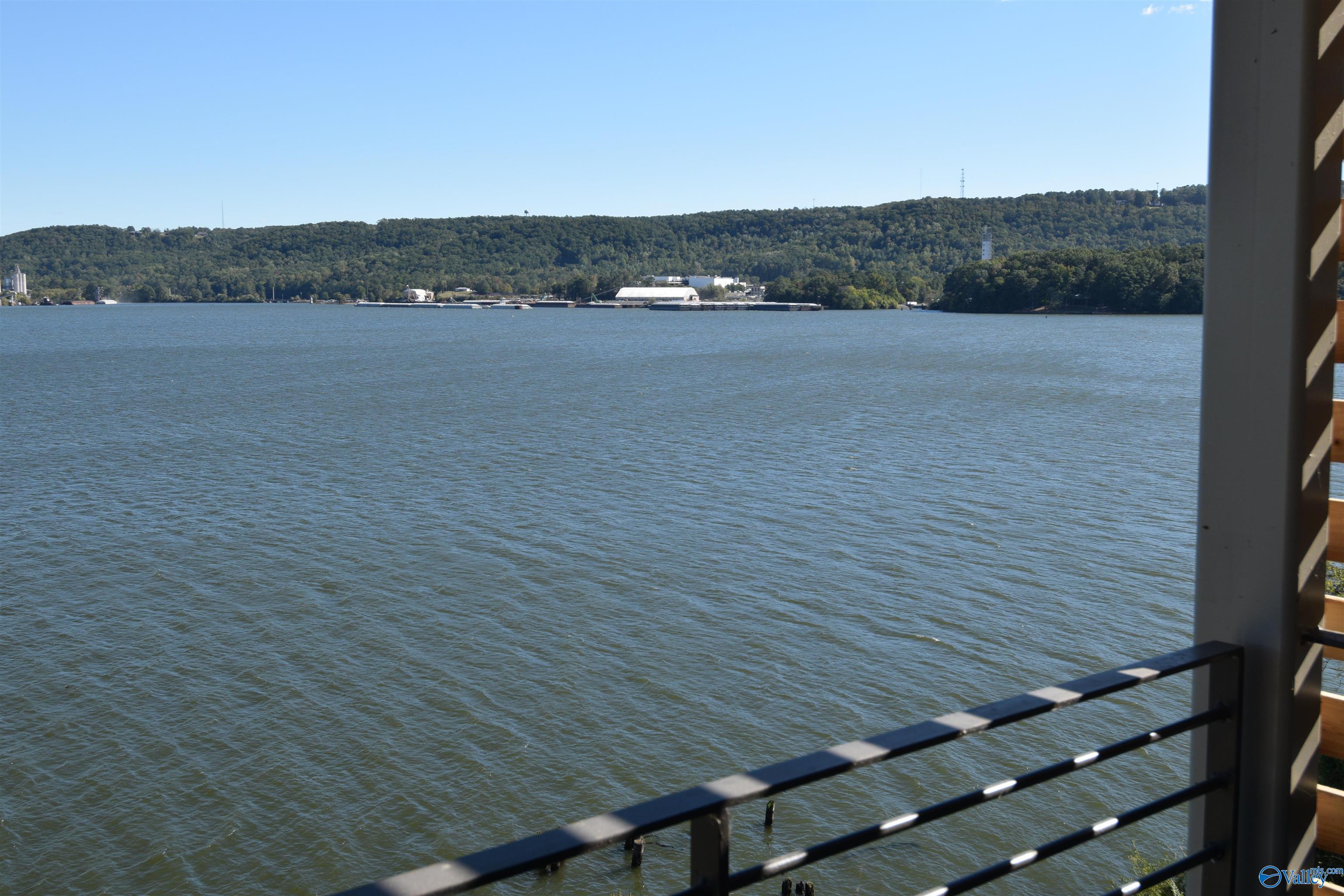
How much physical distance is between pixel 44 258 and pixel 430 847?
211m

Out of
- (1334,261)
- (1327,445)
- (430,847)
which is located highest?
(1334,261)

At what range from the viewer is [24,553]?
18.5m

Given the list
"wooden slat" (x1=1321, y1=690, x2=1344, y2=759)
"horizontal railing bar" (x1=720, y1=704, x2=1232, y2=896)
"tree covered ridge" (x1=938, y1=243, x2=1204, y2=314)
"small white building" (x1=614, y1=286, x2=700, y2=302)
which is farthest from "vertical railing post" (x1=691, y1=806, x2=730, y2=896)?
"small white building" (x1=614, y1=286, x2=700, y2=302)

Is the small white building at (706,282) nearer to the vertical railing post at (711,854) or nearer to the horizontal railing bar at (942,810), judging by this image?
the horizontal railing bar at (942,810)

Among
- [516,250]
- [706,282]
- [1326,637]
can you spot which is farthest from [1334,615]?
[516,250]

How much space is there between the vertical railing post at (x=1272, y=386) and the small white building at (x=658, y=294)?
153283 millimetres

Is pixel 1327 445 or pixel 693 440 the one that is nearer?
pixel 1327 445

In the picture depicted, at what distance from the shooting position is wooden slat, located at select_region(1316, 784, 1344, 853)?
219 centimetres

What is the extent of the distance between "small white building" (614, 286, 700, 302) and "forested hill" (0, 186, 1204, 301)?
564cm

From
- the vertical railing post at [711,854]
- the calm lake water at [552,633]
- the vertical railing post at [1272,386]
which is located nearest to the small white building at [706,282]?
the calm lake water at [552,633]

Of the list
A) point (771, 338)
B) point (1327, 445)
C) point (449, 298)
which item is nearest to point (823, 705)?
point (1327, 445)

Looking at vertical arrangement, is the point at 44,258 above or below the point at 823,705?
above

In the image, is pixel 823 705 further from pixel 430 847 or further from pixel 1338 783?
pixel 1338 783

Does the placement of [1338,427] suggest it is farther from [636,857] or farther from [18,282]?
[18,282]
